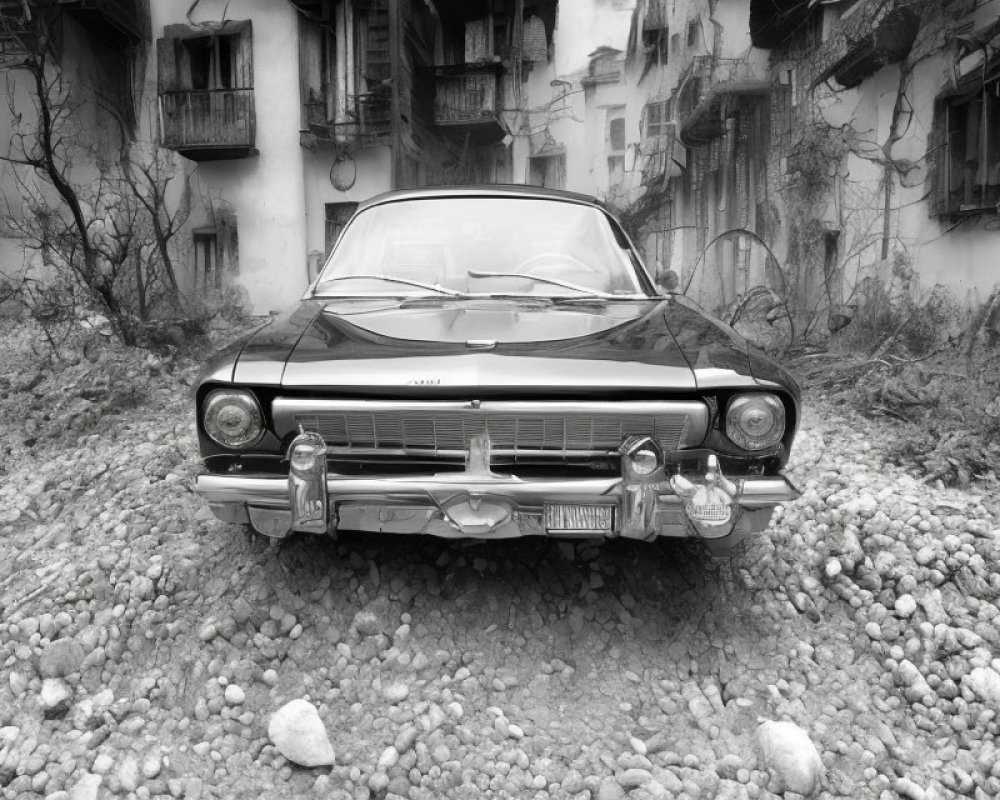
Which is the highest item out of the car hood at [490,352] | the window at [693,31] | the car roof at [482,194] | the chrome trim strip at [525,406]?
the window at [693,31]

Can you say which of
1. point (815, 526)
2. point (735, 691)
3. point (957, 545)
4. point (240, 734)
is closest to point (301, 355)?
point (240, 734)

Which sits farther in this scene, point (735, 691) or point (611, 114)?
point (611, 114)

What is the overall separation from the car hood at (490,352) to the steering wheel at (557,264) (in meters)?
0.45

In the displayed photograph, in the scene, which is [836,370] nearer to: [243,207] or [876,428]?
[876,428]

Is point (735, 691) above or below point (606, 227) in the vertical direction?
below

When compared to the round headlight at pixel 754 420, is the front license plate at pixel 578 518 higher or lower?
lower

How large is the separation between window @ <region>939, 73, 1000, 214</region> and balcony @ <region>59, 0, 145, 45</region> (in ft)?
38.2

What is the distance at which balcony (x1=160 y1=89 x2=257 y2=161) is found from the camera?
11.8 metres

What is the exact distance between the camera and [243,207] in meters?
12.2

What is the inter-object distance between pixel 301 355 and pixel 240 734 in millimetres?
1059

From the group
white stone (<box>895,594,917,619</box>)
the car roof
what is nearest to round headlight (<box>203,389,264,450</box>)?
the car roof

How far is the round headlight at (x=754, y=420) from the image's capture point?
83.0 inches

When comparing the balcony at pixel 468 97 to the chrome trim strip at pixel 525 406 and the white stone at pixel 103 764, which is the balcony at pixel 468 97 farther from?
the white stone at pixel 103 764

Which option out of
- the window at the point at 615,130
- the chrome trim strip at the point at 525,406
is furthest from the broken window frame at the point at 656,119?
the chrome trim strip at the point at 525,406
